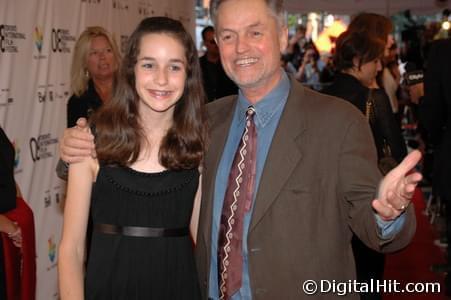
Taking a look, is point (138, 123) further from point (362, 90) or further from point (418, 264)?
point (418, 264)

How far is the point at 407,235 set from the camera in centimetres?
225

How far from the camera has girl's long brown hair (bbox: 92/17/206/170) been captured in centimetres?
270

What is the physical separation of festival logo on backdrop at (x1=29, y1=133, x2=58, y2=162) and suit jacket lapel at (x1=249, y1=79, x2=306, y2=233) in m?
2.92

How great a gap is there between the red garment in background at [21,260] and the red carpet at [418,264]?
128 inches

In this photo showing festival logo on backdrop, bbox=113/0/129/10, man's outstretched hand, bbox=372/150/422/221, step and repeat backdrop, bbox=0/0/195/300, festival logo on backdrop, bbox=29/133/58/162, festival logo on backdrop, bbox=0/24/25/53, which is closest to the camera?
man's outstretched hand, bbox=372/150/422/221

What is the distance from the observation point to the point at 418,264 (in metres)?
6.91

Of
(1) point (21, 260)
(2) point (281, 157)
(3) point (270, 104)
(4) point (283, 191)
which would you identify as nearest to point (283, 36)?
(3) point (270, 104)

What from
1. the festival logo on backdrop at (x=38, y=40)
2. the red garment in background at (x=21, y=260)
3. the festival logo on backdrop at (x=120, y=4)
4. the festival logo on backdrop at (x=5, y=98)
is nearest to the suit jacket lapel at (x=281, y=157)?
the red garment in background at (x=21, y=260)

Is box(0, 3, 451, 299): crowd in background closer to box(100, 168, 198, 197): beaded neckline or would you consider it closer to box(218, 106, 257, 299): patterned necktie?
box(100, 168, 198, 197): beaded neckline

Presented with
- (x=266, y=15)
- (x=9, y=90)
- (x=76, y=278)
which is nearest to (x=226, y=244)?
(x=76, y=278)

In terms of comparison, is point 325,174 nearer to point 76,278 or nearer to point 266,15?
point 266,15

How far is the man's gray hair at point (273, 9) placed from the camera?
263cm

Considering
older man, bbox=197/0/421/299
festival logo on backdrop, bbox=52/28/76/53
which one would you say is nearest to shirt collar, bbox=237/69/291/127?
older man, bbox=197/0/421/299

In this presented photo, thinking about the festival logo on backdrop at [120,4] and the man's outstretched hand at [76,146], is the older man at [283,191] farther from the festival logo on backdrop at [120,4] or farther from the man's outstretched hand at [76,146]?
the festival logo on backdrop at [120,4]
